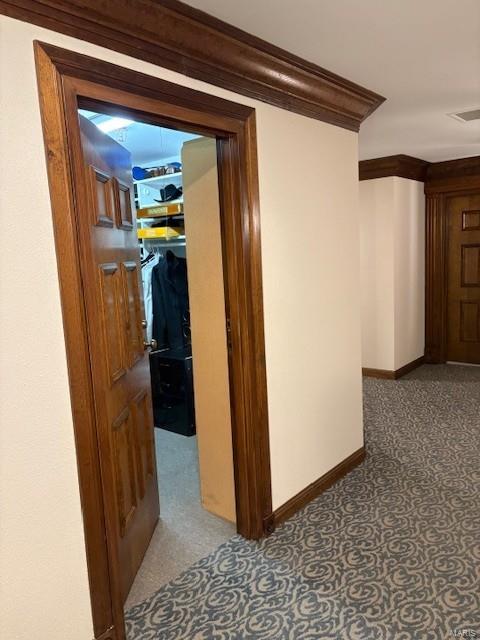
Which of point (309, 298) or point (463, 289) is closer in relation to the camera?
point (309, 298)

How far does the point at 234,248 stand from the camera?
224 cm

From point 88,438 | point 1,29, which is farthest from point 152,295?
point 1,29

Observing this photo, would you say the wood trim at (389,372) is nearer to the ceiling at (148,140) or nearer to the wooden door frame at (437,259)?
the wooden door frame at (437,259)

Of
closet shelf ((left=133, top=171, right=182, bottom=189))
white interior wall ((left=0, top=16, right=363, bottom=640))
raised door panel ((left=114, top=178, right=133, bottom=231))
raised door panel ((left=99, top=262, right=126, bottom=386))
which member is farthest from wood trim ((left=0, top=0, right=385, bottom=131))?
closet shelf ((left=133, top=171, right=182, bottom=189))

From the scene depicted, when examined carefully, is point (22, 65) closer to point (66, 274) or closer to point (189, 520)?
point (66, 274)

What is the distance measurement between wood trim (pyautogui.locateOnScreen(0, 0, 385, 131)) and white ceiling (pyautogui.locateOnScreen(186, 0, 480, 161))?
64 millimetres

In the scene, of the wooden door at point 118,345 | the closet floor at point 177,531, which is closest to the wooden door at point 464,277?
the closet floor at point 177,531

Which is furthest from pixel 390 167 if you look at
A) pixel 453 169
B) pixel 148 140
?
pixel 148 140

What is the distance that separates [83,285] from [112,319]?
40 centimetres

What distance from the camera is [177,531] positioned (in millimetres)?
2549

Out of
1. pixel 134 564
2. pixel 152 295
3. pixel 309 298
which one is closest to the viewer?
pixel 134 564

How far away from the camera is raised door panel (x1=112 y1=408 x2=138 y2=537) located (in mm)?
1985

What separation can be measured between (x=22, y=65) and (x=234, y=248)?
112 centimetres

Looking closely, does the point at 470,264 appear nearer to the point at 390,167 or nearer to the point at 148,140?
the point at 390,167
